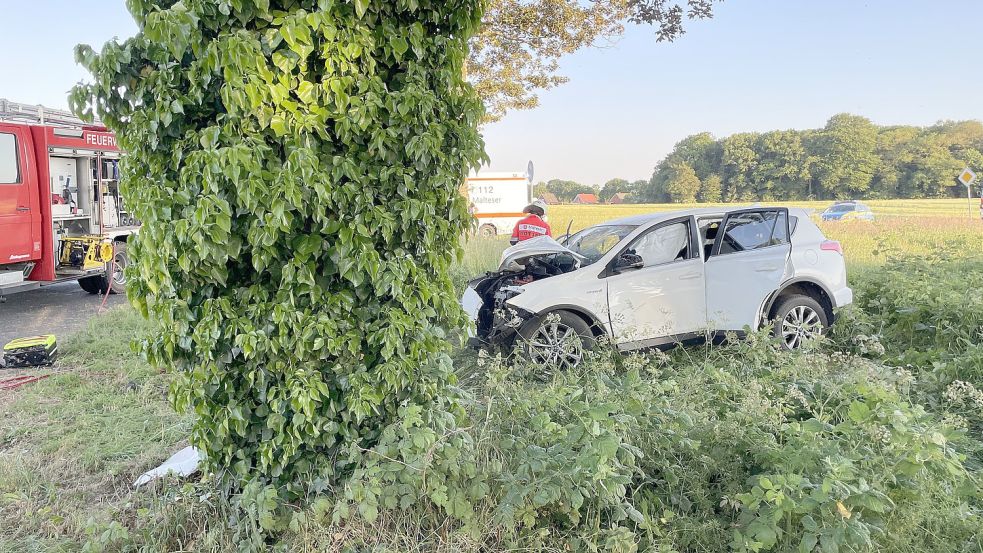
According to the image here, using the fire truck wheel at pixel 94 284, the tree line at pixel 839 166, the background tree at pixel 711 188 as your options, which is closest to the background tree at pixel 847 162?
the tree line at pixel 839 166

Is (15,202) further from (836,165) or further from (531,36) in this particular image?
(836,165)

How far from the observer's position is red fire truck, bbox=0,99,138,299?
31.8 feet

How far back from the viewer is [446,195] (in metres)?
2.76

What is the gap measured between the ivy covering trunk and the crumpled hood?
339 cm

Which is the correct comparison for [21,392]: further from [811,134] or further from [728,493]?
[811,134]

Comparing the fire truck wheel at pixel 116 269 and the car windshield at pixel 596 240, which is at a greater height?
the car windshield at pixel 596 240

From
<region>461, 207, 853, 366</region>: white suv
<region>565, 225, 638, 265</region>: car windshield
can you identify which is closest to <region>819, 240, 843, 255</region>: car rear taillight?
<region>461, 207, 853, 366</region>: white suv

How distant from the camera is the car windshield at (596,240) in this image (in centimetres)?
626

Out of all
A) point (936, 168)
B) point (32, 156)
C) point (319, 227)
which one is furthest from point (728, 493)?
point (936, 168)

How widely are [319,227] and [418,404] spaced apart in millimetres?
961

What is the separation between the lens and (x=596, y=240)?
666cm

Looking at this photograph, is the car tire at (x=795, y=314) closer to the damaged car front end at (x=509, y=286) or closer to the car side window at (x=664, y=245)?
the car side window at (x=664, y=245)

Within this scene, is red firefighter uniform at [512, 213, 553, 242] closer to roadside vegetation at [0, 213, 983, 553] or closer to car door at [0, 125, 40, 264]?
roadside vegetation at [0, 213, 983, 553]

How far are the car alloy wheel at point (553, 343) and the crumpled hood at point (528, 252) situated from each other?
86cm
